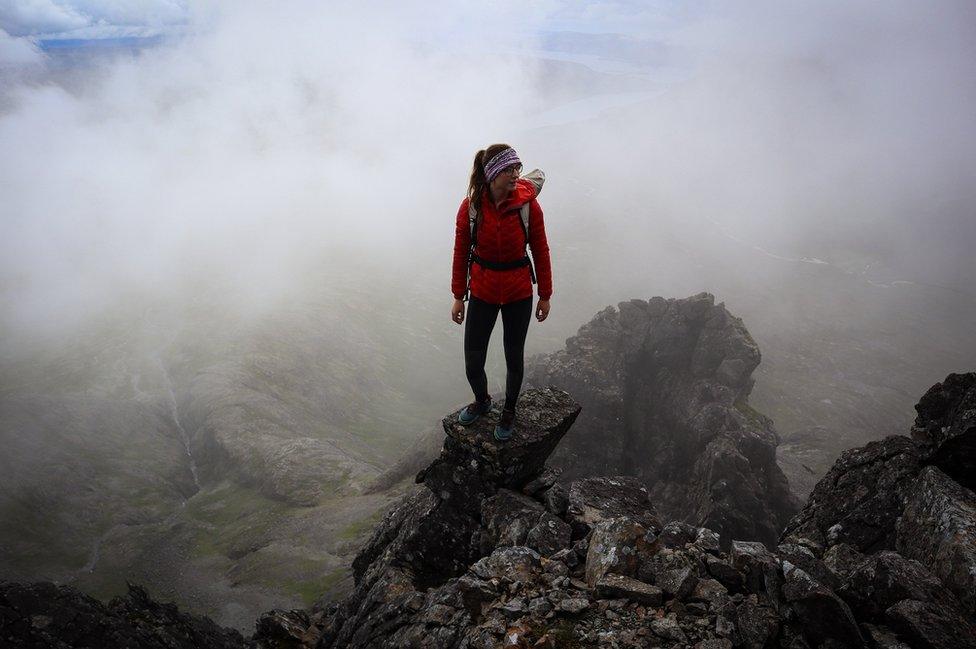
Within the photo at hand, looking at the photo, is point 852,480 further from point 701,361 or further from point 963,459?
point 701,361

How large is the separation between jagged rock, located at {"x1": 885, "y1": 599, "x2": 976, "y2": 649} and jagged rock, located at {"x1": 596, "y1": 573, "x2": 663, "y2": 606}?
4.87 meters

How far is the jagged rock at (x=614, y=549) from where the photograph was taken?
1402cm

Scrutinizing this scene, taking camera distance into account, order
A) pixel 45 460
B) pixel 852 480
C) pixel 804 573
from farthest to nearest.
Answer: pixel 45 460 → pixel 852 480 → pixel 804 573

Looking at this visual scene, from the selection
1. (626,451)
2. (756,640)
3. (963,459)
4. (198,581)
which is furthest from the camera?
(626,451)

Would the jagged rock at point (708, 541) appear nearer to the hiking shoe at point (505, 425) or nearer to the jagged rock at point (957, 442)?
the hiking shoe at point (505, 425)

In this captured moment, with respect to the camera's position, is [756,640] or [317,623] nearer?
[756,640]

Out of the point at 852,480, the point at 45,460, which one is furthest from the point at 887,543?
the point at 45,460

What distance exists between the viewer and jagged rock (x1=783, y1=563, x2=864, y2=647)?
11.2 meters

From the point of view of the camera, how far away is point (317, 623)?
2464 cm

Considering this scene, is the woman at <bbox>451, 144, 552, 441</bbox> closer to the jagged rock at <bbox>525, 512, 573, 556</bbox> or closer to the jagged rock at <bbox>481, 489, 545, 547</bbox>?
the jagged rock at <bbox>525, 512, 573, 556</bbox>

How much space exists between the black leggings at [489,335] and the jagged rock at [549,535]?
4567 millimetres

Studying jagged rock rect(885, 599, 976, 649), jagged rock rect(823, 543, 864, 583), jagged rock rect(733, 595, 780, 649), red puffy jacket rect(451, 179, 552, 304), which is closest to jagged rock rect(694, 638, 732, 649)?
jagged rock rect(733, 595, 780, 649)

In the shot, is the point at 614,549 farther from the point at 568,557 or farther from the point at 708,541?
the point at 708,541

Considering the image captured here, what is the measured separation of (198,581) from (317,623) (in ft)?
328
